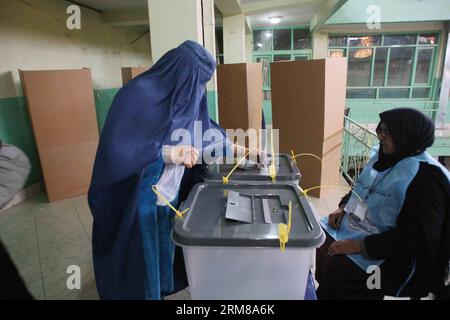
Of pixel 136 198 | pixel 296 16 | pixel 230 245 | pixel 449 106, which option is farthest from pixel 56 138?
pixel 449 106

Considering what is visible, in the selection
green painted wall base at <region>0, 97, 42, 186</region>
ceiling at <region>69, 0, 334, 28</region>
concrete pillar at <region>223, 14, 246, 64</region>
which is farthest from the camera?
concrete pillar at <region>223, 14, 246, 64</region>

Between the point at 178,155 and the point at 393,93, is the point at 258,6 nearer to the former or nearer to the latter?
the point at 393,93

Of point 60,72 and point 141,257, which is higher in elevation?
point 60,72

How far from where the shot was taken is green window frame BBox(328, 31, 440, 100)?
6723mm

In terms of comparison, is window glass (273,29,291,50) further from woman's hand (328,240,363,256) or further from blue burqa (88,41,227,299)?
woman's hand (328,240,363,256)

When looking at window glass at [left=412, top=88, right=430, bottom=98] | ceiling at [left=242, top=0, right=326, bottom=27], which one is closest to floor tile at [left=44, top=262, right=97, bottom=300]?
ceiling at [left=242, top=0, right=326, bottom=27]

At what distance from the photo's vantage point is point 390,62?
6938 millimetres

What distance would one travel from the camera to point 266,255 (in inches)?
30.7

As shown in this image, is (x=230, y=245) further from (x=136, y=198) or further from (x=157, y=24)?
(x=157, y=24)

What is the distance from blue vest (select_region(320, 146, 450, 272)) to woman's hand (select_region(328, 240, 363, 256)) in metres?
0.03

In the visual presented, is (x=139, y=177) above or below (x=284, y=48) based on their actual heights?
below

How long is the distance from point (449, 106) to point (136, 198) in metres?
8.01

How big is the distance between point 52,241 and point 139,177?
64.0 inches

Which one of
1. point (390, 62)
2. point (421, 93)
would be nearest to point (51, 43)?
point (390, 62)
